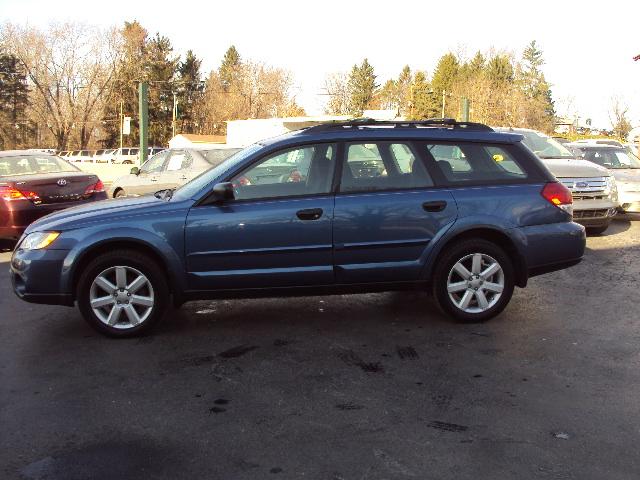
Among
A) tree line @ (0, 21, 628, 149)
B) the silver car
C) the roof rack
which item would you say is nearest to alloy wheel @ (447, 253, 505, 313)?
the roof rack

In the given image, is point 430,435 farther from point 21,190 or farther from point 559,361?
point 21,190

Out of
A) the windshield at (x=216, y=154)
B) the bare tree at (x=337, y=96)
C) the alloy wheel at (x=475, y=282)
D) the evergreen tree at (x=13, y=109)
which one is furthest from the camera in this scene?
the bare tree at (x=337, y=96)

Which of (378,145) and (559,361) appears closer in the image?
(559,361)

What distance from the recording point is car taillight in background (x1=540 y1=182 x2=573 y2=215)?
5.78m

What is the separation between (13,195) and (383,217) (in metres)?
6.18

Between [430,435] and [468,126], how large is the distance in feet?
11.0

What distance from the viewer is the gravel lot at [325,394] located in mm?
3299

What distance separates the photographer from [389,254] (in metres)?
5.49

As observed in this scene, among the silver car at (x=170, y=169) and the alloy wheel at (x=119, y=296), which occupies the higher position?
the silver car at (x=170, y=169)

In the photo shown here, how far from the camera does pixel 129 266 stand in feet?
17.5

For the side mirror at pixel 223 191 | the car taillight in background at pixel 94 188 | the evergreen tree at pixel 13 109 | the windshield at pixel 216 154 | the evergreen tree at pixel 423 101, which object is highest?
the evergreen tree at pixel 423 101

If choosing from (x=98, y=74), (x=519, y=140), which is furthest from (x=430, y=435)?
(x=98, y=74)

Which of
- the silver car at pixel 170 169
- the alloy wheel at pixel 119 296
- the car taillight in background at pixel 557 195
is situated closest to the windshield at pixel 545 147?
the silver car at pixel 170 169

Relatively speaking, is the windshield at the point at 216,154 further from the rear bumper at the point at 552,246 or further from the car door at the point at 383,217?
the rear bumper at the point at 552,246
